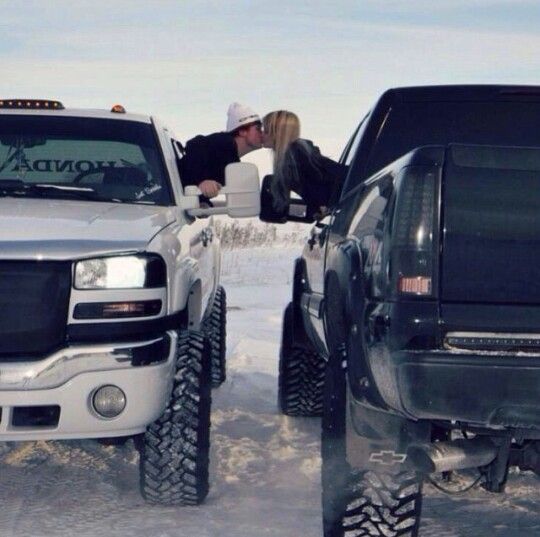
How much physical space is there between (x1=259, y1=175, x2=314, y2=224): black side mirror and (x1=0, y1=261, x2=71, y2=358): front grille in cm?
158

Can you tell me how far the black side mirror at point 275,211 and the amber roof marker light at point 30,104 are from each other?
54.9 inches

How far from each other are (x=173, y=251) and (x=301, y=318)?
1864mm

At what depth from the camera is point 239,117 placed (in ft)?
26.8

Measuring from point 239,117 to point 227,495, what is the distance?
10.3 ft

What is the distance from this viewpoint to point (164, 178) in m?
6.59

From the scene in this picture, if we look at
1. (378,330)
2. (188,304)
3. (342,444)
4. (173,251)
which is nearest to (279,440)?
(188,304)

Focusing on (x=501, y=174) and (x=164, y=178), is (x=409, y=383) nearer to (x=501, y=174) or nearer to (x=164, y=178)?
(x=501, y=174)

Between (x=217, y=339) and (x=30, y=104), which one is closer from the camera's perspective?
(x=30, y=104)

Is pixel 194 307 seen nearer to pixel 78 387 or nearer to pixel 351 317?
pixel 78 387

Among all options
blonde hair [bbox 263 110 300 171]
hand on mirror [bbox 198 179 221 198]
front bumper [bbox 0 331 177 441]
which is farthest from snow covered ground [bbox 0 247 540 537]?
blonde hair [bbox 263 110 300 171]

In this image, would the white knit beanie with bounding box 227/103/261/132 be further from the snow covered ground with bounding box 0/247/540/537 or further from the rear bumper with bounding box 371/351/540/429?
the rear bumper with bounding box 371/351/540/429

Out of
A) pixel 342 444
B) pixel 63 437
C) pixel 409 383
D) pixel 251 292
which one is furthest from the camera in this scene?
pixel 251 292

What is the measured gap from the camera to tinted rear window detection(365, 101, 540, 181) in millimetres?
5707

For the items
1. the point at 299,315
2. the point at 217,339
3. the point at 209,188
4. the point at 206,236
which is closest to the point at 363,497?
the point at 209,188
